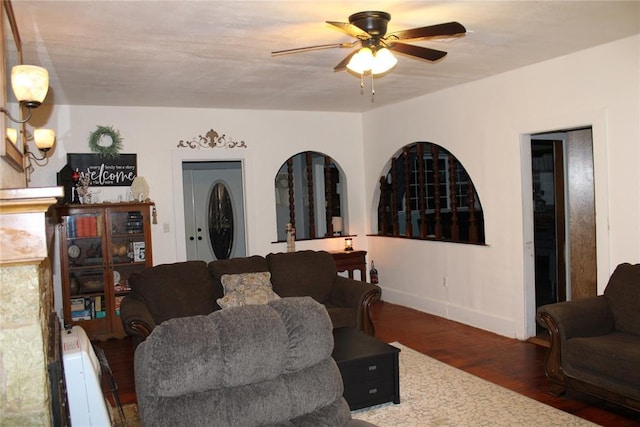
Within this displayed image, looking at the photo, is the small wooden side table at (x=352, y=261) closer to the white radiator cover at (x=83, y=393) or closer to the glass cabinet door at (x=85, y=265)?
the glass cabinet door at (x=85, y=265)

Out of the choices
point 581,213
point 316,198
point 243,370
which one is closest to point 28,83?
point 243,370

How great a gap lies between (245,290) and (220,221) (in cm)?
358

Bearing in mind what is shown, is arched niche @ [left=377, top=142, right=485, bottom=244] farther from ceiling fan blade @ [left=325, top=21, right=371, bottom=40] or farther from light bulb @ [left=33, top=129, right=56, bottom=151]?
light bulb @ [left=33, top=129, right=56, bottom=151]

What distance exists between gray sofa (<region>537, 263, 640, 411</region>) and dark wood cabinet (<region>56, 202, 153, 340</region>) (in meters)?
4.24

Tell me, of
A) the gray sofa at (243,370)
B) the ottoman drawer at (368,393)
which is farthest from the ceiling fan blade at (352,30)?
the ottoman drawer at (368,393)

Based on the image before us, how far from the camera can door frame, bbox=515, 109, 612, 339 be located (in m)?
4.37

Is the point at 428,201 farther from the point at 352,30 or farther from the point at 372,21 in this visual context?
the point at 352,30

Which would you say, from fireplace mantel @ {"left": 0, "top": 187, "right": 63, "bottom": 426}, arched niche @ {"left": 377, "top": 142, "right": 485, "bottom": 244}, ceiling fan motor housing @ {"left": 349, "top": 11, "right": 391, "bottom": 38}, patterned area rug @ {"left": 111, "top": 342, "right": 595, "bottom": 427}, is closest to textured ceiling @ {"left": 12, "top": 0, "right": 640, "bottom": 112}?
ceiling fan motor housing @ {"left": 349, "top": 11, "right": 391, "bottom": 38}

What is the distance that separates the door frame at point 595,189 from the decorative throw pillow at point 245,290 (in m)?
2.43

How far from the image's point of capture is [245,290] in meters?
4.86

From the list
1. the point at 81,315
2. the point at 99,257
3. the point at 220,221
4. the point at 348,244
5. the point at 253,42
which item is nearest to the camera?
Answer: the point at 253,42

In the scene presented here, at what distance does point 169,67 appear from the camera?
4.42 m

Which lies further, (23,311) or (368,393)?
(368,393)

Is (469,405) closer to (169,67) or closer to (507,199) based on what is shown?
(507,199)
